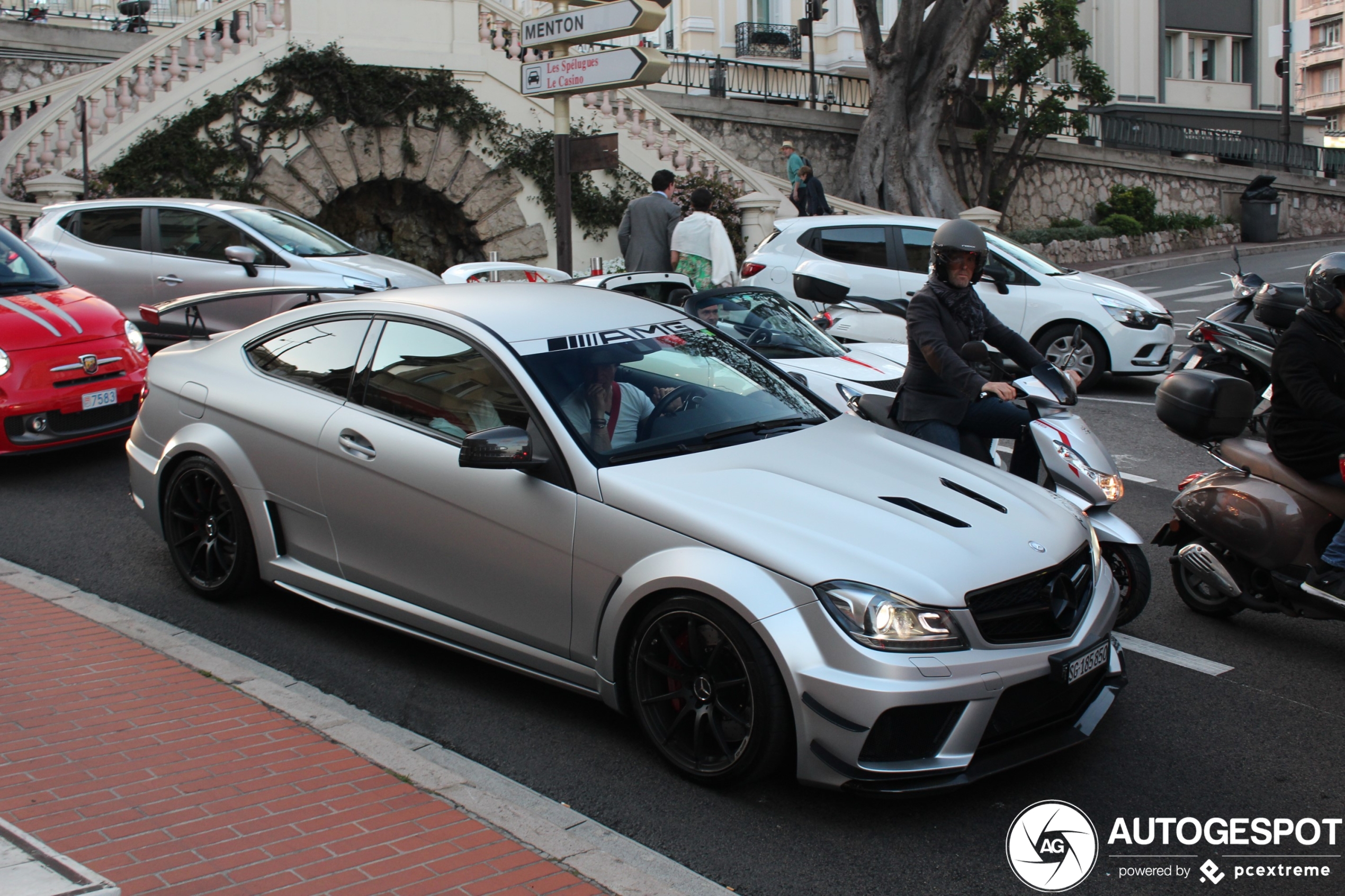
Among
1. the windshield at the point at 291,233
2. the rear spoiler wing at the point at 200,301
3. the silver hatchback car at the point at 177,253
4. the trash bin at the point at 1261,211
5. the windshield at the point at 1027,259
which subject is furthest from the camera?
the trash bin at the point at 1261,211

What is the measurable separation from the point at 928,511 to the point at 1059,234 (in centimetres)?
2428

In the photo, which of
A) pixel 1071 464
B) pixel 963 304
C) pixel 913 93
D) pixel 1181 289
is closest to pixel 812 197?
pixel 913 93

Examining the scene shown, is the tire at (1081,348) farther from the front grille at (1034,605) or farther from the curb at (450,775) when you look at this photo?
the curb at (450,775)

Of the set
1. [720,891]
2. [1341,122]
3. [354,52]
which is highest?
[1341,122]

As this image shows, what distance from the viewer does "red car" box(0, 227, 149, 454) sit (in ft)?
25.7

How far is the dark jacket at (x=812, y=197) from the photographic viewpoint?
784 inches

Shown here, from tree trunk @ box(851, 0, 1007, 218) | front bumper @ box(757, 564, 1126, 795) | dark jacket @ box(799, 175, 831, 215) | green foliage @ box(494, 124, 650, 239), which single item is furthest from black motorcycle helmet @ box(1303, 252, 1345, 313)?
tree trunk @ box(851, 0, 1007, 218)

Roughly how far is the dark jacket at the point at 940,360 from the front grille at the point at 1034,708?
1.87 meters

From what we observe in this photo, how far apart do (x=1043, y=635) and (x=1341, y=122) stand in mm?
85746

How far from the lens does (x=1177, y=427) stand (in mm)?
5648

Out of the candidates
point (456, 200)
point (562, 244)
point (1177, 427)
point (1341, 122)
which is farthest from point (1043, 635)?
point (1341, 122)

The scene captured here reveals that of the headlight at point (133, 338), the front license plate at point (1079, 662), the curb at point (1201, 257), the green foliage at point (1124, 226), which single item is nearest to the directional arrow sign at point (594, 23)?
the headlight at point (133, 338)

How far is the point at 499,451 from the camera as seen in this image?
4297 millimetres

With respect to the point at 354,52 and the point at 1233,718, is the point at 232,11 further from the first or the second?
the point at 1233,718
